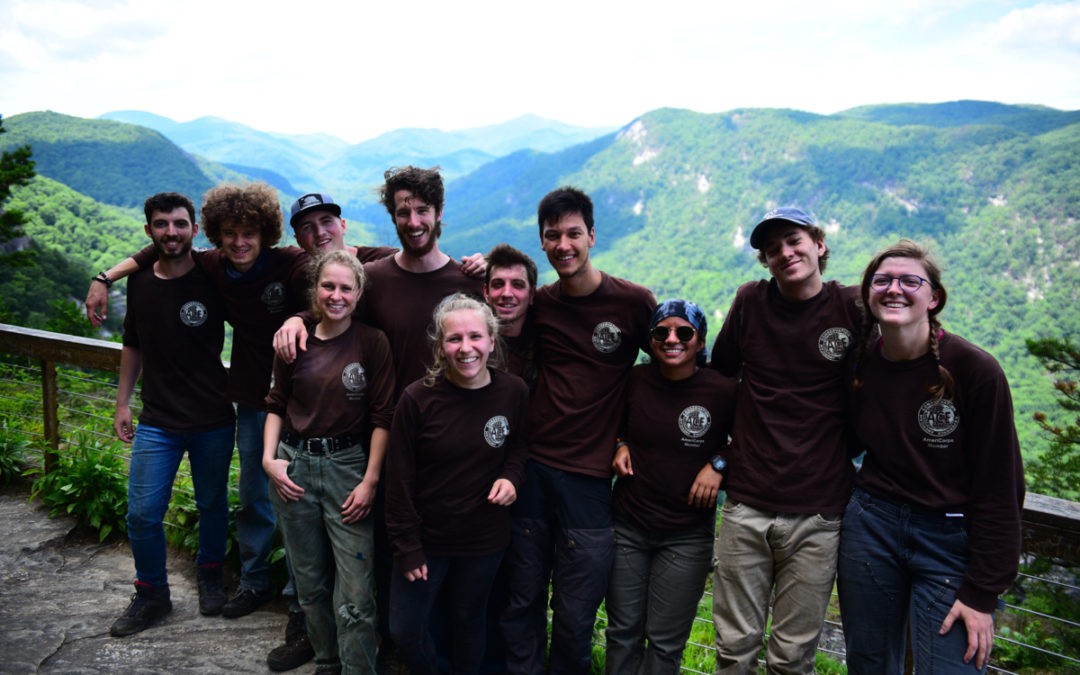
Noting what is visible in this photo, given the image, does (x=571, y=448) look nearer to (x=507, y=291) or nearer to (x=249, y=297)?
(x=507, y=291)

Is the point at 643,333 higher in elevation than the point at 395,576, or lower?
higher

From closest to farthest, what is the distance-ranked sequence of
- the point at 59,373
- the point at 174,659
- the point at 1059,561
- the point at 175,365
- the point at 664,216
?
1. the point at 1059,561
2. the point at 174,659
3. the point at 175,365
4. the point at 59,373
5. the point at 664,216

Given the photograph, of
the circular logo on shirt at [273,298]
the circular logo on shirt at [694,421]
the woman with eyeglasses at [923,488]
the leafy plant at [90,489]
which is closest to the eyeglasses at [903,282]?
the woman with eyeglasses at [923,488]

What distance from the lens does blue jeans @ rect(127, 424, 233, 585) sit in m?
3.48

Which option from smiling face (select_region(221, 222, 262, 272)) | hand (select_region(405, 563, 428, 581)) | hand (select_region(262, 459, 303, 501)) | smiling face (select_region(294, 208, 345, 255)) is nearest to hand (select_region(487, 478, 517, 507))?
hand (select_region(405, 563, 428, 581))

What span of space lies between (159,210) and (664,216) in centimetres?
14901

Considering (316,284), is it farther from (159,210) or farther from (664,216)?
(664,216)

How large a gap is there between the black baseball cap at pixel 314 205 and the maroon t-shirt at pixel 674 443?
1.97 meters

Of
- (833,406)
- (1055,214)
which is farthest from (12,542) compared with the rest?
(1055,214)

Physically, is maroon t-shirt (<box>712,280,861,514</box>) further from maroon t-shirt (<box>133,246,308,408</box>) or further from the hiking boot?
the hiking boot

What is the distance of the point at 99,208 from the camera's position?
59156mm

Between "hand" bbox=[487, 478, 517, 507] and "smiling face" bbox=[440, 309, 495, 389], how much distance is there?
414 millimetres

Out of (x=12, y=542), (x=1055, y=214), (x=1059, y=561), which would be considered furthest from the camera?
(x=1055, y=214)

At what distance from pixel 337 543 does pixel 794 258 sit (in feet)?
7.20
